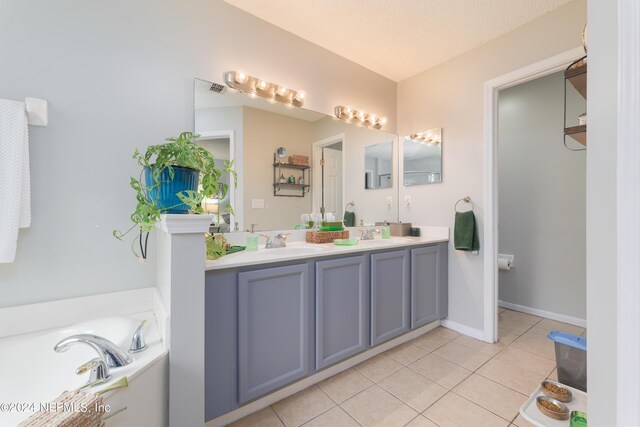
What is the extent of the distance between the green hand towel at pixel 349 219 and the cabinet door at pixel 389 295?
633 millimetres

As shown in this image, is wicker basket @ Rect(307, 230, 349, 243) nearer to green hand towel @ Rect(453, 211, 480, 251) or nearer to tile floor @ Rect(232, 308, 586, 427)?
tile floor @ Rect(232, 308, 586, 427)

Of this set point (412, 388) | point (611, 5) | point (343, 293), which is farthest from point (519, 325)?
point (611, 5)

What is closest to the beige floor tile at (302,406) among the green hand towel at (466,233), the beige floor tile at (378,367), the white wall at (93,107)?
the beige floor tile at (378,367)

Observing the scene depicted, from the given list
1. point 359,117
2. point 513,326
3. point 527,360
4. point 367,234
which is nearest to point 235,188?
point 367,234

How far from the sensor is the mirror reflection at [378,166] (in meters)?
2.69

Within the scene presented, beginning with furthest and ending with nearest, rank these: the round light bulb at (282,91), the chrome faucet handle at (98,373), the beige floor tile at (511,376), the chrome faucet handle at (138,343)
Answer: the round light bulb at (282,91), the beige floor tile at (511,376), the chrome faucet handle at (138,343), the chrome faucet handle at (98,373)

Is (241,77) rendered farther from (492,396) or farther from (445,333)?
(445,333)

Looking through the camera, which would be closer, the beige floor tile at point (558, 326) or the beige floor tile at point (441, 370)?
the beige floor tile at point (441, 370)

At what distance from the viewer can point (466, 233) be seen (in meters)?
2.24

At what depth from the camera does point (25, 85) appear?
124 centimetres

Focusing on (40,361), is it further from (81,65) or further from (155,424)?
(81,65)

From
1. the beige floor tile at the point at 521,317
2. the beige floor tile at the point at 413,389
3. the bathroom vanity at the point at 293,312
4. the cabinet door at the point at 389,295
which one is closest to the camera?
the bathroom vanity at the point at 293,312

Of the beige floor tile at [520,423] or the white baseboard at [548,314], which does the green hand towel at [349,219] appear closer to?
the beige floor tile at [520,423]

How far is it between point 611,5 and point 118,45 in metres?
2.02
